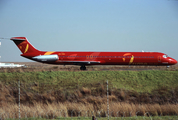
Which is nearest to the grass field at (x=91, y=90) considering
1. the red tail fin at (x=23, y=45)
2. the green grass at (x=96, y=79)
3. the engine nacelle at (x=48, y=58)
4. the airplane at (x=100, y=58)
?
the green grass at (x=96, y=79)

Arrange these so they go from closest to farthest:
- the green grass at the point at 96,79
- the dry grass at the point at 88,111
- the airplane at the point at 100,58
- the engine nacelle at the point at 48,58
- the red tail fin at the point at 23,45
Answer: the dry grass at the point at 88,111 < the green grass at the point at 96,79 < the airplane at the point at 100,58 < the engine nacelle at the point at 48,58 < the red tail fin at the point at 23,45

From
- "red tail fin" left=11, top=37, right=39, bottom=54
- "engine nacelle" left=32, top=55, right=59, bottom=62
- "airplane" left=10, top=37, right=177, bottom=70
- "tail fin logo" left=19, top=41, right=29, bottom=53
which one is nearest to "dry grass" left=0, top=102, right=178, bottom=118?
"airplane" left=10, top=37, right=177, bottom=70

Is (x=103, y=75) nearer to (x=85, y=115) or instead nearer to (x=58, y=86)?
(x=58, y=86)

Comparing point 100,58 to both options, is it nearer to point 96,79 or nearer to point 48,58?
point 48,58

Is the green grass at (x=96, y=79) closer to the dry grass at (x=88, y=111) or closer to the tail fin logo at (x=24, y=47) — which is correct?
the dry grass at (x=88, y=111)

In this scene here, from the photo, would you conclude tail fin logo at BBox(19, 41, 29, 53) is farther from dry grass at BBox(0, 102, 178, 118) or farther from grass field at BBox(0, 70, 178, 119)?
dry grass at BBox(0, 102, 178, 118)

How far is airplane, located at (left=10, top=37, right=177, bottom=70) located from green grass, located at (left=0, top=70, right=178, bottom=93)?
8393 mm

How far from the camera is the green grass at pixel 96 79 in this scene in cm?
2747

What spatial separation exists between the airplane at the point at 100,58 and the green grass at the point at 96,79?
8393mm

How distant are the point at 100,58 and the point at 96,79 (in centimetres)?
1145

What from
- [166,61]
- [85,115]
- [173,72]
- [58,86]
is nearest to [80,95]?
[58,86]

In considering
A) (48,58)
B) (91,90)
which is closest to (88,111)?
(91,90)

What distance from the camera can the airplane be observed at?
1564 inches

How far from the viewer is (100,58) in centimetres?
4072
